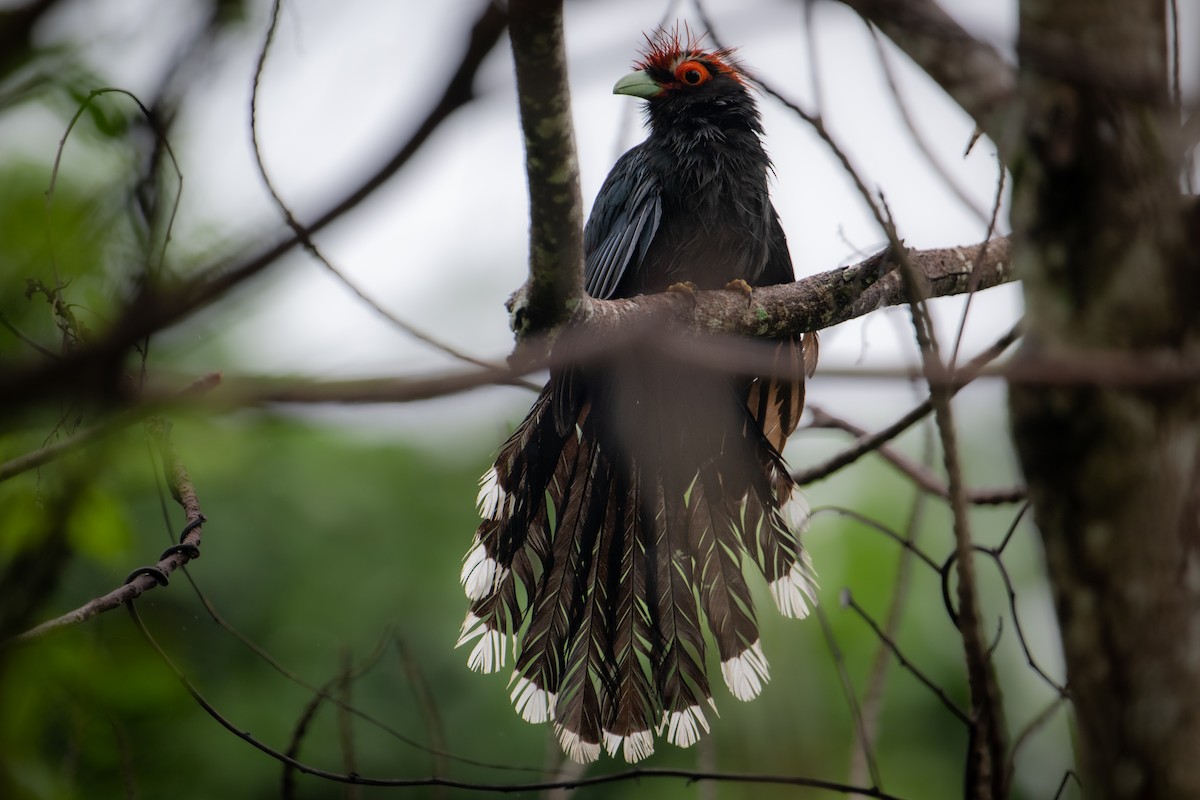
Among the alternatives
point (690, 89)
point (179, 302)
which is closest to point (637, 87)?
point (690, 89)

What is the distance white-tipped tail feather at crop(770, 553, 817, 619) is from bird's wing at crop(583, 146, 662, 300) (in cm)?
95

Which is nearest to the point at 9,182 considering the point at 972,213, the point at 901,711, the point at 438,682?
the point at 972,213

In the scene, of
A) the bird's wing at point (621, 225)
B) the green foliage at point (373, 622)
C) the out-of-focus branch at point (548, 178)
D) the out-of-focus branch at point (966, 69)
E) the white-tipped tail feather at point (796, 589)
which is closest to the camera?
the out-of-focus branch at point (966, 69)

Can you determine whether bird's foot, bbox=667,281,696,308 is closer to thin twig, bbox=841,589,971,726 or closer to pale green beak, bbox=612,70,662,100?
thin twig, bbox=841,589,971,726

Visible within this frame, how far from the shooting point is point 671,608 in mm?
2471

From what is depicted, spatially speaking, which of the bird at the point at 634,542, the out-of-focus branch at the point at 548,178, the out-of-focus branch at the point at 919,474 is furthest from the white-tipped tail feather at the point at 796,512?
the out-of-focus branch at the point at 548,178

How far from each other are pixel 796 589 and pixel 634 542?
0.43 metres

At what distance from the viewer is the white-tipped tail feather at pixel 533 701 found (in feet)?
7.70

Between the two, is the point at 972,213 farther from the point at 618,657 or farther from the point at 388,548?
the point at 388,548

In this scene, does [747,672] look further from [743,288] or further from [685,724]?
[743,288]

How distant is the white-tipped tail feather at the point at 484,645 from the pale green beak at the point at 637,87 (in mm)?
1967

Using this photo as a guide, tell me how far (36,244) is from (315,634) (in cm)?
502

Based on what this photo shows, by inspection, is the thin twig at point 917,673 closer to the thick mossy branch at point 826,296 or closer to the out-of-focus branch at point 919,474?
Answer: the out-of-focus branch at point 919,474

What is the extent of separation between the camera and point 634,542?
2.53 metres
